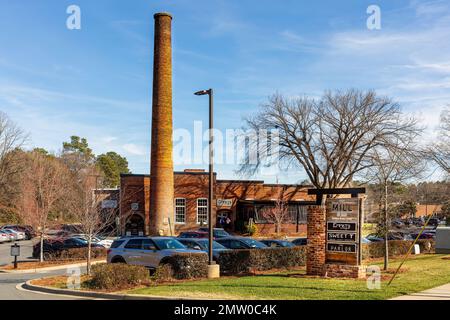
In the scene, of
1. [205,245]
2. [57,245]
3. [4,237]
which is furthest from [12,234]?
[205,245]

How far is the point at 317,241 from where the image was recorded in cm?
1906

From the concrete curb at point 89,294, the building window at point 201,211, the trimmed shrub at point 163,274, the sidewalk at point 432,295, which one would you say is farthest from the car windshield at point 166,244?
the building window at point 201,211

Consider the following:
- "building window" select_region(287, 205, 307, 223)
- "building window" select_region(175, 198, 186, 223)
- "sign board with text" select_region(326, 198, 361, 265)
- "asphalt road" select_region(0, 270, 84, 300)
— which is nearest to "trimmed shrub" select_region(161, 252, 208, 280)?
"asphalt road" select_region(0, 270, 84, 300)

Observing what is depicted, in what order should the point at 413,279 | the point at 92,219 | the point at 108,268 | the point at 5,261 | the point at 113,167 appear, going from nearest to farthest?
the point at 108,268, the point at 413,279, the point at 92,219, the point at 5,261, the point at 113,167

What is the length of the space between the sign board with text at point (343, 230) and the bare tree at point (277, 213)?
35879mm

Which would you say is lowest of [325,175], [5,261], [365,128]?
[5,261]

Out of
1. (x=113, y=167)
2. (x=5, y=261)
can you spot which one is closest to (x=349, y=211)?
(x=5, y=261)

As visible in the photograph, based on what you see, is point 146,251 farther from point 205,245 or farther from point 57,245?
point 57,245

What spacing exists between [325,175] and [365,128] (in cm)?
579

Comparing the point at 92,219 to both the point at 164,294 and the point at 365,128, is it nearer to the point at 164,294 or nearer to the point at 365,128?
the point at 164,294

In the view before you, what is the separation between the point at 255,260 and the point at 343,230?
429 cm

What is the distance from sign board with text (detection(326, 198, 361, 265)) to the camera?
18.4 m
